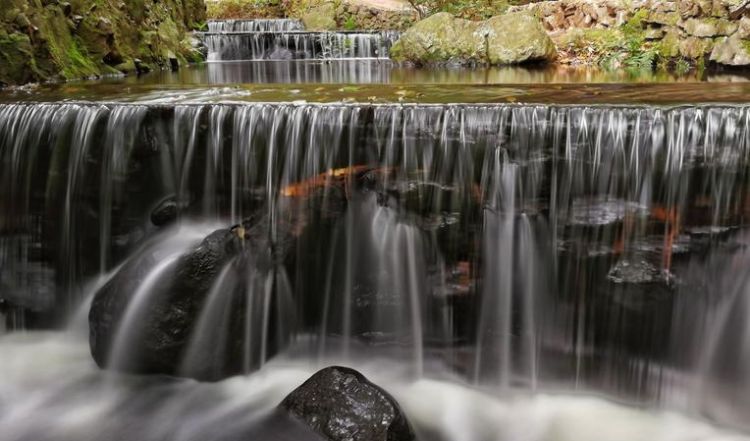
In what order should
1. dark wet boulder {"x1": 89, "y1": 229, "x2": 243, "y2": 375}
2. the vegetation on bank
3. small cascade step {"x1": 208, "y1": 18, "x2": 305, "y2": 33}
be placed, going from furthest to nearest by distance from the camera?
the vegetation on bank
small cascade step {"x1": 208, "y1": 18, "x2": 305, "y2": 33}
dark wet boulder {"x1": 89, "y1": 229, "x2": 243, "y2": 375}

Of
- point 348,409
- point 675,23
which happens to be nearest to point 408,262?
point 348,409

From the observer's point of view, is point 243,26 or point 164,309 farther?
point 243,26

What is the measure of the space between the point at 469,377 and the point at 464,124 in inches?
74.4

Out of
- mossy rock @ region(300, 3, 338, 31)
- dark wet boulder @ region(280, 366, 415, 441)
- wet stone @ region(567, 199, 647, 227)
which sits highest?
mossy rock @ region(300, 3, 338, 31)

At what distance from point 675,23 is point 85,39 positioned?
11.1 metres

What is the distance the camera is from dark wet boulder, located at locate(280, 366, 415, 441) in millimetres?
3973

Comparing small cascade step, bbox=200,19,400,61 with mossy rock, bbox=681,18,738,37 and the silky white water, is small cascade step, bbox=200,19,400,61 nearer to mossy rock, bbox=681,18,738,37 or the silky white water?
mossy rock, bbox=681,18,738,37

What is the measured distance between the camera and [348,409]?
13.3ft

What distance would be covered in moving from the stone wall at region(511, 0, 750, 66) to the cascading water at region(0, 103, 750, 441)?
8.53 m

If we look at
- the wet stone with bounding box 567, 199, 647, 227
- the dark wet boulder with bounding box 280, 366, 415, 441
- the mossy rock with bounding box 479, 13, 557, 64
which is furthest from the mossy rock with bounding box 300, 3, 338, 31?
the dark wet boulder with bounding box 280, 366, 415, 441

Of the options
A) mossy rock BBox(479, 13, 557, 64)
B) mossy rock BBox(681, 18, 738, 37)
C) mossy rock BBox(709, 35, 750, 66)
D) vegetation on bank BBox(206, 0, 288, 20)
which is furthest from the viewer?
vegetation on bank BBox(206, 0, 288, 20)

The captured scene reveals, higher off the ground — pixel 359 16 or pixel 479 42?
pixel 359 16

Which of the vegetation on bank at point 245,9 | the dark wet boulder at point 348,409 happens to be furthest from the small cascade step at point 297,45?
the dark wet boulder at point 348,409

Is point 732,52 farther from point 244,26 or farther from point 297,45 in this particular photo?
point 244,26
